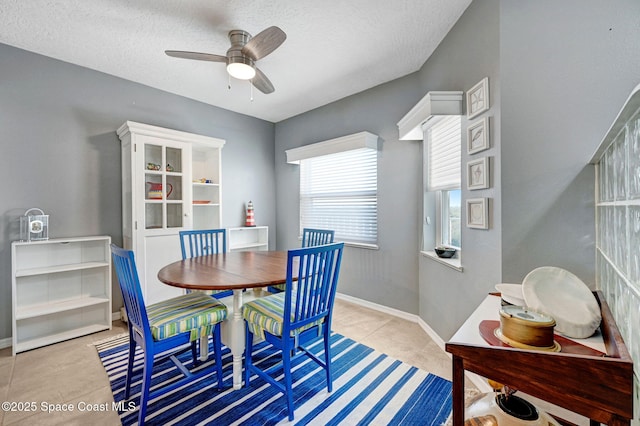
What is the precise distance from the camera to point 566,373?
694 mm

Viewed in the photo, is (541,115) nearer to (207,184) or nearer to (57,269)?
(207,184)

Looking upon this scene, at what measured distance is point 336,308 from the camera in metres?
3.35

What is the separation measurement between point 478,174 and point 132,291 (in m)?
2.27

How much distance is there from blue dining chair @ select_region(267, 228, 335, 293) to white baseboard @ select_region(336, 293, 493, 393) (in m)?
1.14

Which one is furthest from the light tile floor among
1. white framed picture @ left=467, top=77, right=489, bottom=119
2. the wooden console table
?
white framed picture @ left=467, top=77, right=489, bottom=119

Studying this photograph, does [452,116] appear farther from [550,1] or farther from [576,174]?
[576,174]

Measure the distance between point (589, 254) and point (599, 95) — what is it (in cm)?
87

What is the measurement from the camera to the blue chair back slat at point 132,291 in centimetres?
140

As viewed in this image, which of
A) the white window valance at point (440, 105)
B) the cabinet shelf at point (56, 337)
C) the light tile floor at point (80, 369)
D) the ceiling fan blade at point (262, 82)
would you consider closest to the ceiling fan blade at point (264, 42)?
the ceiling fan blade at point (262, 82)

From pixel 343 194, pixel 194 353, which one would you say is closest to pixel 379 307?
pixel 343 194

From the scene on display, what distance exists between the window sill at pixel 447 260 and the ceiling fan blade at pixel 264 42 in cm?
210

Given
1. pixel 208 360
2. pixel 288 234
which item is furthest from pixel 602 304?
pixel 288 234

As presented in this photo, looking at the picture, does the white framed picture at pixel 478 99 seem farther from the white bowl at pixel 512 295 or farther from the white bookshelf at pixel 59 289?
the white bookshelf at pixel 59 289

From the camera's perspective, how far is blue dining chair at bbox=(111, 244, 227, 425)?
1439mm
